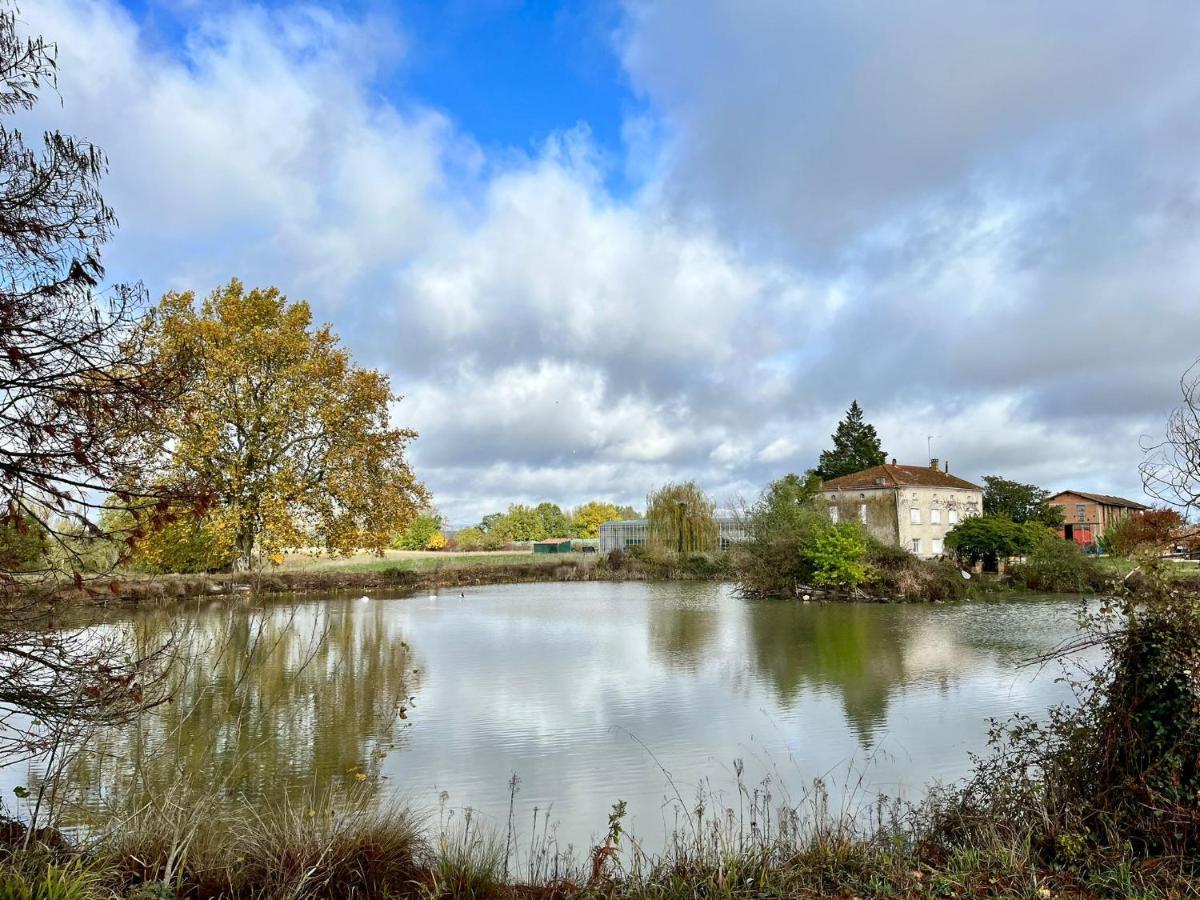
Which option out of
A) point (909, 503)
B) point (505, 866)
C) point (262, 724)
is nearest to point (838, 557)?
point (262, 724)

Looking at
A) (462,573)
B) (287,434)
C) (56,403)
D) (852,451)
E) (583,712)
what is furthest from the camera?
(852,451)

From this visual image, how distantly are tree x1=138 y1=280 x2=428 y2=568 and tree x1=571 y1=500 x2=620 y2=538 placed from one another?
230 ft

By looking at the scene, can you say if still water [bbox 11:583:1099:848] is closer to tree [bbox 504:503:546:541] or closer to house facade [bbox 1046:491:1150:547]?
house facade [bbox 1046:491:1150:547]

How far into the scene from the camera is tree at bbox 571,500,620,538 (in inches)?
3745

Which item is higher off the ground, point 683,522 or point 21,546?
point 683,522

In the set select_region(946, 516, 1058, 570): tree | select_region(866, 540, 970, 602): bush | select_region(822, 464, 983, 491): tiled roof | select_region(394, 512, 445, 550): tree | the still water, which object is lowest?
the still water

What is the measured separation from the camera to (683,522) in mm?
40031

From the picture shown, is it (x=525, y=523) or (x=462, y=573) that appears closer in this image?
(x=462, y=573)

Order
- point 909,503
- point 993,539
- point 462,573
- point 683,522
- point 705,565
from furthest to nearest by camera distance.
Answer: point 909,503 → point 683,522 → point 705,565 → point 462,573 → point 993,539

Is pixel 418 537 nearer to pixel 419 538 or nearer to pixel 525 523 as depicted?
pixel 419 538

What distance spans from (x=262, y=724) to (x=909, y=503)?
4268 centimetres

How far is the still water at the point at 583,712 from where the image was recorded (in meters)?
6.99

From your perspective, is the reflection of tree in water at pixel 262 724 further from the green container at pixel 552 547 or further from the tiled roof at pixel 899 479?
the green container at pixel 552 547

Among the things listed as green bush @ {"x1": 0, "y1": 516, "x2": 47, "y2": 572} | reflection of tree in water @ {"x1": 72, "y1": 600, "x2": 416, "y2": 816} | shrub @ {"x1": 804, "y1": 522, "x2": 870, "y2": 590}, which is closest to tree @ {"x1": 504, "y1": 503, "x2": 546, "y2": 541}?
shrub @ {"x1": 804, "y1": 522, "x2": 870, "y2": 590}
